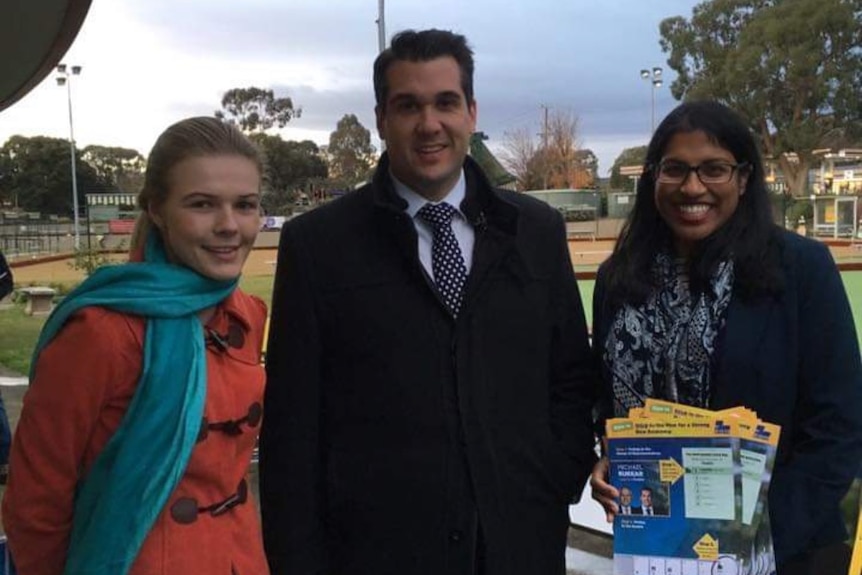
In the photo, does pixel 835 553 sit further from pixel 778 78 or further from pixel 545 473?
pixel 778 78

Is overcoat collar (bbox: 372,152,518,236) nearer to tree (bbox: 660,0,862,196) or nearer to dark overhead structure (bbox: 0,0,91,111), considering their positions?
dark overhead structure (bbox: 0,0,91,111)

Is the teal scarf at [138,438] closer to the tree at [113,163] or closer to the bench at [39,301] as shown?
the bench at [39,301]

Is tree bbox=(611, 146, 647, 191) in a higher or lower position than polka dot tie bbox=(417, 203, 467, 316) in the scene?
higher

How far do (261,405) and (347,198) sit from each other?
63 centimetres

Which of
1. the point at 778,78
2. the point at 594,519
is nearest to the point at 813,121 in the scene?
the point at 778,78

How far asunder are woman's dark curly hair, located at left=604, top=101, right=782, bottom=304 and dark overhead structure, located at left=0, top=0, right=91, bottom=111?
474cm

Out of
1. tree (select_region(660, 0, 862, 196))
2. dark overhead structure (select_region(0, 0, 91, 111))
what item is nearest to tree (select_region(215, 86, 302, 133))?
tree (select_region(660, 0, 862, 196))

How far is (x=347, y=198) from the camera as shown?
235 cm

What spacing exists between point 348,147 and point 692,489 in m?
71.6

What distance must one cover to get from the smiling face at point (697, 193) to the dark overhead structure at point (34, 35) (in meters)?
4.79

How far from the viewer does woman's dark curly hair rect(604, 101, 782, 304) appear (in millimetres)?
2078

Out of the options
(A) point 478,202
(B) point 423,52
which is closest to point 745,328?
(A) point 478,202

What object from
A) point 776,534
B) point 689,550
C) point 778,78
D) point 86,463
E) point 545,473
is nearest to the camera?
point 86,463

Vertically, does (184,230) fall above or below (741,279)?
above
